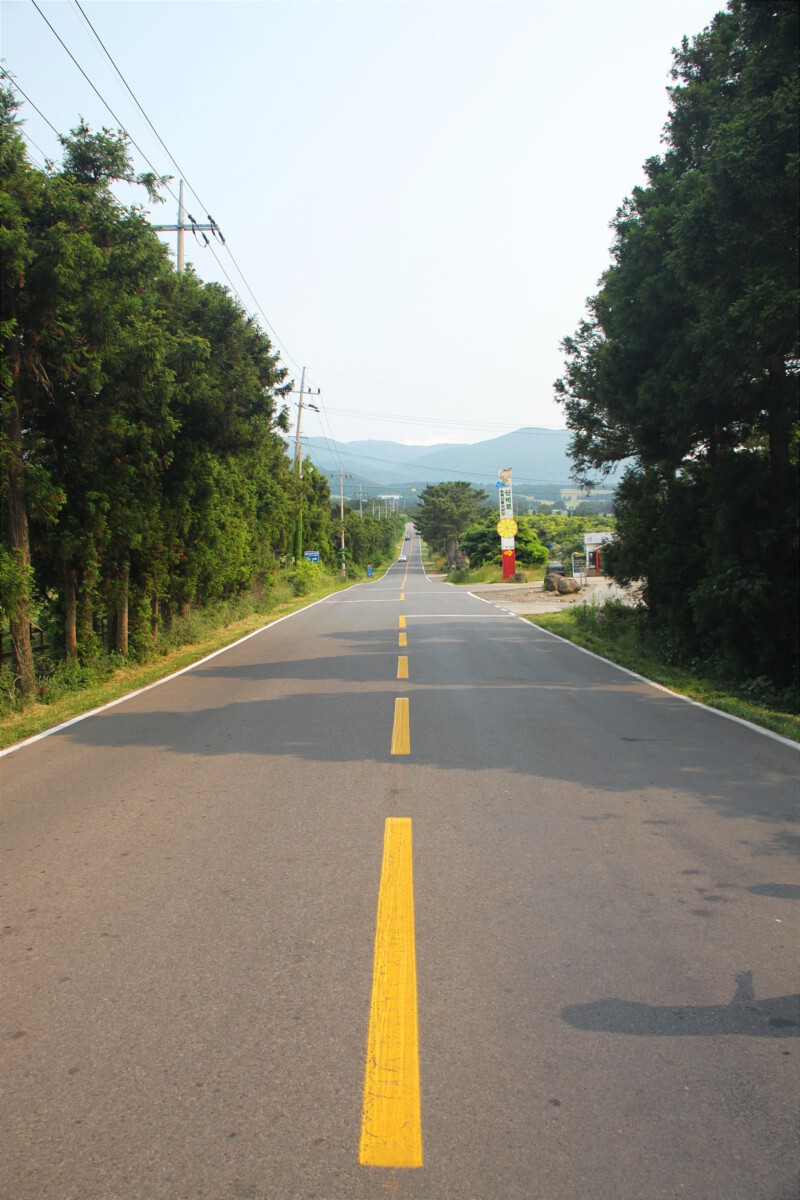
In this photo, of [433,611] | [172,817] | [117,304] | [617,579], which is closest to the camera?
[172,817]

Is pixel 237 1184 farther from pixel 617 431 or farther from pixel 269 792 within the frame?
pixel 617 431

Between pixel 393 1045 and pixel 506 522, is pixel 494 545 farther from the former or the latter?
pixel 393 1045

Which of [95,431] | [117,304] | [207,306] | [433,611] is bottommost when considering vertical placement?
[433,611]

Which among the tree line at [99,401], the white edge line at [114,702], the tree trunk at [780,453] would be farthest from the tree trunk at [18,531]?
the tree trunk at [780,453]

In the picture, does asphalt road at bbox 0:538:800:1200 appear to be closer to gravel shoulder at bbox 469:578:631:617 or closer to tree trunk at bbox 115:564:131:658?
tree trunk at bbox 115:564:131:658

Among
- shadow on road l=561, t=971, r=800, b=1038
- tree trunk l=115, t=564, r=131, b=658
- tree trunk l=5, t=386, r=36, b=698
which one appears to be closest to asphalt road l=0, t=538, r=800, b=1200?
shadow on road l=561, t=971, r=800, b=1038

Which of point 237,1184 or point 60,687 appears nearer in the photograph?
point 237,1184

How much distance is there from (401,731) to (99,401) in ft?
24.0

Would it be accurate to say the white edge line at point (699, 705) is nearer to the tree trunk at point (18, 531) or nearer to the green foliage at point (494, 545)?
the tree trunk at point (18, 531)

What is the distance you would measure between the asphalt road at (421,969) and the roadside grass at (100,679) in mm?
2421

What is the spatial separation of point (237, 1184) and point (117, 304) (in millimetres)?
11884

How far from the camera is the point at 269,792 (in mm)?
6844

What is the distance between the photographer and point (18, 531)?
11898 mm

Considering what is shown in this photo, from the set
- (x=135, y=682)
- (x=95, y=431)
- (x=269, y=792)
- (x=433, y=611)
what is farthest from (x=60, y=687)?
(x=433, y=611)
